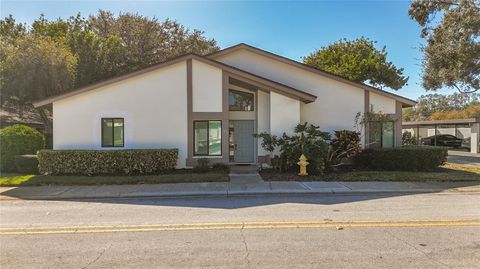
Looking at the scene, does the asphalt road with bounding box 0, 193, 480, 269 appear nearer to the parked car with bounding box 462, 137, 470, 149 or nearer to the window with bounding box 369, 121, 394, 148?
the window with bounding box 369, 121, 394, 148

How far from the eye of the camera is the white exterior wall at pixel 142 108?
55.8 ft

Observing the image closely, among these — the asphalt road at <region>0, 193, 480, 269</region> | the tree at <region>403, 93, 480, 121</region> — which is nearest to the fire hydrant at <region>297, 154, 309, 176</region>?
the asphalt road at <region>0, 193, 480, 269</region>

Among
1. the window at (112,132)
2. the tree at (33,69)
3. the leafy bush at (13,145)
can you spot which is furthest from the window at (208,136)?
the tree at (33,69)

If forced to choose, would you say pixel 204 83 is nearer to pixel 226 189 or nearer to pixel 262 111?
pixel 262 111

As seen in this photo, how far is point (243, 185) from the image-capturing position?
42.4ft

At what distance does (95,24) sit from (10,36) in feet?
24.3

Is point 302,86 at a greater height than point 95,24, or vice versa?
point 95,24

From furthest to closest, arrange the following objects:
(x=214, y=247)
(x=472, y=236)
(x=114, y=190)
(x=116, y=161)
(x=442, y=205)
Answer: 1. (x=116, y=161)
2. (x=114, y=190)
3. (x=442, y=205)
4. (x=472, y=236)
5. (x=214, y=247)

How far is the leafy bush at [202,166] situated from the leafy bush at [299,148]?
2625mm

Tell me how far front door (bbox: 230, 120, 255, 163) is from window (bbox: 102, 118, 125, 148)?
17.8 ft

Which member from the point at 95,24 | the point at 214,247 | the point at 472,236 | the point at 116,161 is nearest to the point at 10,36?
the point at 95,24

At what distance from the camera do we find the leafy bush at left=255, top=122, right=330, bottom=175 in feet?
51.0

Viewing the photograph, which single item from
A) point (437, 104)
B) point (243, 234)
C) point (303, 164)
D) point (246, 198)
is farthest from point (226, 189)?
point (437, 104)

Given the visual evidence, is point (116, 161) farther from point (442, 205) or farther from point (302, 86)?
point (442, 205)
